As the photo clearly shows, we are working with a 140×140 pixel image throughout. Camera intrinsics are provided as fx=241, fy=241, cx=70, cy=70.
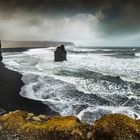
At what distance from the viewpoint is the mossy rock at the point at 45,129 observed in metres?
5.70

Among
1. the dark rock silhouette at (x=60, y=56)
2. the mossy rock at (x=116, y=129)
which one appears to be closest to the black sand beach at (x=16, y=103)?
the mossy rock at (x=116, y=129)

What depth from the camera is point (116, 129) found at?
17.9ft

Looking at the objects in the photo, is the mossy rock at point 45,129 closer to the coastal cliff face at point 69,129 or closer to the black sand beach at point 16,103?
the coastal cliff face at point 69,129

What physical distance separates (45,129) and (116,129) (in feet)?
5.61

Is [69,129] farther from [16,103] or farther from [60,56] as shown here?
[60,56]

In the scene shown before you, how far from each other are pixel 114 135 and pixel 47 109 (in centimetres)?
1372

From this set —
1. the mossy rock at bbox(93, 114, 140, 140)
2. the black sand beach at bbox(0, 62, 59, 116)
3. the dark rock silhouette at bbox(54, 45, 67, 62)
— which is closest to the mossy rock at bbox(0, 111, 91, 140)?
the mossy rock at bbox(93, 114, 140, 140)

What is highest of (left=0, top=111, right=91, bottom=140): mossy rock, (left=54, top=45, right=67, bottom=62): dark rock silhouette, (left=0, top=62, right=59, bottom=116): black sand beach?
(left=0, top=111, right=91, bottom=140): mossy rock

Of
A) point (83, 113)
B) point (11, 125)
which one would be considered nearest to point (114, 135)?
point (11, 125)

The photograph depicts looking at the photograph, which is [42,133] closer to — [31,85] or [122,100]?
[122,100]

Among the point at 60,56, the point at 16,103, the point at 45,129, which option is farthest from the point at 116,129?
the point at 60,56

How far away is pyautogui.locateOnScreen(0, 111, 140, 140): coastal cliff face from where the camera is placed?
5465mm

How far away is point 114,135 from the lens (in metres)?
5.42

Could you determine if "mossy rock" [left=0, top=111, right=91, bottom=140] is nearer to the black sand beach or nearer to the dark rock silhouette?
the black sand beach
